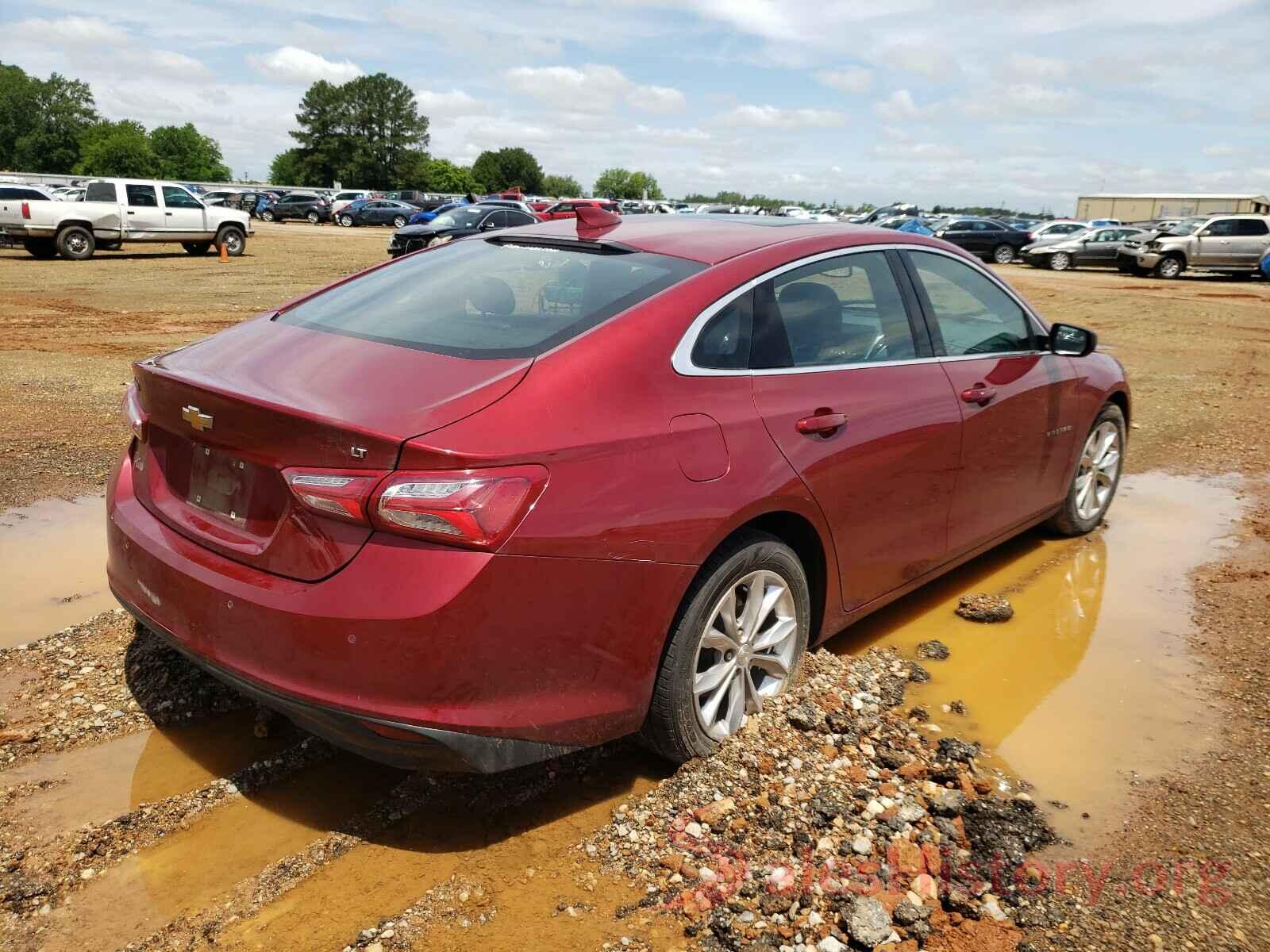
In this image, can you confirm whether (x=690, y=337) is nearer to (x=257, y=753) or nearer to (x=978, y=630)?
(x=257, y=753)

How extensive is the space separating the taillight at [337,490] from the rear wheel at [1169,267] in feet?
108

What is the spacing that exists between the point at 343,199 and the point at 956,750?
62805 mm

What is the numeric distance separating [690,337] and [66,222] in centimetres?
2535

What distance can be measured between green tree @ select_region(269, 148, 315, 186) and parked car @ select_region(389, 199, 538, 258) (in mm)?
109640

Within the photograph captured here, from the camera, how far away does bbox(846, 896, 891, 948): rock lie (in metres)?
2.47

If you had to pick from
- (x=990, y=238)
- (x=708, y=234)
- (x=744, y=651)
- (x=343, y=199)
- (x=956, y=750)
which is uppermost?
(x=343, y=199)

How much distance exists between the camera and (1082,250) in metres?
33.4

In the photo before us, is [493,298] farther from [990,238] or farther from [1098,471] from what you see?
[990,238]

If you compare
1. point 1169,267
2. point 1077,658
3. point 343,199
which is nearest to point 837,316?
point 1077,658

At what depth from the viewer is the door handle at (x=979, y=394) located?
162 inches

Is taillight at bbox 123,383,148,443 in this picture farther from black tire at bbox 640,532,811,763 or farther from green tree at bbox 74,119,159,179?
green tree at bbox 74,119,159,179

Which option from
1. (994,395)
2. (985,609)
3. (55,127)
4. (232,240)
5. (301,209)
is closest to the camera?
(994,395)

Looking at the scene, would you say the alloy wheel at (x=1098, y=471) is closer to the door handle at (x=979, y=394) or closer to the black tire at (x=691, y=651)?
the door handle at (x=979, y=394)

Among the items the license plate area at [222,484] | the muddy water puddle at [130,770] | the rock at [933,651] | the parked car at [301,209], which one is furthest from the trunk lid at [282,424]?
the parked car at [301,209]
